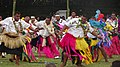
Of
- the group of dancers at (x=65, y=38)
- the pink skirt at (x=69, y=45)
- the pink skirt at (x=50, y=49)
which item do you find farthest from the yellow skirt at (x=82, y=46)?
the pink skirt at (x=50, y=49)

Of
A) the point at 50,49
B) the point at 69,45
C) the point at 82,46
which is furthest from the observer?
the point at 50,49

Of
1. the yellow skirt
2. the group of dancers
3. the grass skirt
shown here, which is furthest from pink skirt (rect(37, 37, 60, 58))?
the grass skirt

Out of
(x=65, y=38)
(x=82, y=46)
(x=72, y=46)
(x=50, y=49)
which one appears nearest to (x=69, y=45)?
(x=72, y=46)

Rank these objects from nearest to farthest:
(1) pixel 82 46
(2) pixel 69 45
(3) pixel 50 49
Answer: (2) pixel 69 45
(1) pixel 82 46
(3) pixel 50 49

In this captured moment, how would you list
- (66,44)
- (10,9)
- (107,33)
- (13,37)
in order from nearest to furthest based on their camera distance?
(66,44), (13,37), (107,33), (10,9)

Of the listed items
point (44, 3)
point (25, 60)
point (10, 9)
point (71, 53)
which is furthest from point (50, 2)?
point (71, 53)

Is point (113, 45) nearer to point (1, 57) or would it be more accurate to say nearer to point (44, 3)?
point (1, 57)

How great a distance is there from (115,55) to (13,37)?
588 cm

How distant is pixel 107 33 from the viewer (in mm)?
14539

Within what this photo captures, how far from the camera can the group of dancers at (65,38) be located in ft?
35.8

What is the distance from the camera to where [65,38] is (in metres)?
10.9

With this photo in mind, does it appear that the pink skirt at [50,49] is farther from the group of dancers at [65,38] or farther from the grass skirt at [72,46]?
the grass skirt at [72,46]

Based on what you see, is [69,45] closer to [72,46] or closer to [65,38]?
[72,46]

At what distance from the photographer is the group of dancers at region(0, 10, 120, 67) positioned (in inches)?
430
